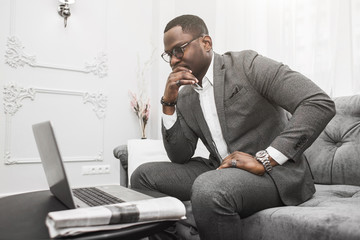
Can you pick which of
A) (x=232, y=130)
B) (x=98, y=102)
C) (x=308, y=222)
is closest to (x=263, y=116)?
(x=232, y=130)

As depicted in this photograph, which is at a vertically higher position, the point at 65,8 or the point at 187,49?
the point at 65,8

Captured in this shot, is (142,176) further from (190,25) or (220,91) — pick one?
(190,25)

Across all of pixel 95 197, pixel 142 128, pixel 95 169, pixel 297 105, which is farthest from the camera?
pixel 142 128

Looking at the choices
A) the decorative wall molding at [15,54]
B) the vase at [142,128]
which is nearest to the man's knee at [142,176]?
the vase at [142,128]

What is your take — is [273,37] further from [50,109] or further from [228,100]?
[50,109]

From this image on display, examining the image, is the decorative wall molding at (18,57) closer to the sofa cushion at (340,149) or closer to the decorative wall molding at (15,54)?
the decorative wall molding at (15,54)

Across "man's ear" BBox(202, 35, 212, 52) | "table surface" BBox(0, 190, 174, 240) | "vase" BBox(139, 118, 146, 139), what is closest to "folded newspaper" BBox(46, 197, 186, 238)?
"table surface" BBox(0, 190, 174, 240)

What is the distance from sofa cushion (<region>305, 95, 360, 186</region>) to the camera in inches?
53.2

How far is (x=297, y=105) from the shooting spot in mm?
1040

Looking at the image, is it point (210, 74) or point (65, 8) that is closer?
point (210, 74)

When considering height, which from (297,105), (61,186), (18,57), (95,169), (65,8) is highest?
(65,8)

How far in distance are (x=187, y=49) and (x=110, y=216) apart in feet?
2.93

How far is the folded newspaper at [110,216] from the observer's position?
1.78 feet

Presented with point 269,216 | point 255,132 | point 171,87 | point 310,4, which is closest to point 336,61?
point 310,4
